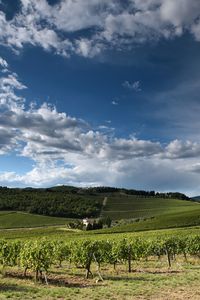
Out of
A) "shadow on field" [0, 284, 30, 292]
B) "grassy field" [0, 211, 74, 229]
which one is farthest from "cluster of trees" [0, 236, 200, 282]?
"grassy field" [0, 211, 74, 229]

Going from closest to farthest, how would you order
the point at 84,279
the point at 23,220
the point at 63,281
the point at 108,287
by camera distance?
the point at 108,287, the point at 63,281, the point at 84,279, the point at 23,220

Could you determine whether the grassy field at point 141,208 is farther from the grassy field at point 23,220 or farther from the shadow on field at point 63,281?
the shadow on field at point 63,281

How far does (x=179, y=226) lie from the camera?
4363 inches

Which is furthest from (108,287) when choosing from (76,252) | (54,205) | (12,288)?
(54,205)

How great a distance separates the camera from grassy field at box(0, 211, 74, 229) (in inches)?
5539

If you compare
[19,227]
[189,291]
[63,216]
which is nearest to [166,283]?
[189,291]

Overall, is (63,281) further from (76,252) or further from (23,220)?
(23,220)

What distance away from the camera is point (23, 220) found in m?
148

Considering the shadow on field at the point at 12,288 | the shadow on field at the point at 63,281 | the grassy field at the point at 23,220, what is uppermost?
the grassy field at the point at 23,220

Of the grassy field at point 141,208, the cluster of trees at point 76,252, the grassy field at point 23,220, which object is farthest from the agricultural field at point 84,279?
the grassy field at point 141,208

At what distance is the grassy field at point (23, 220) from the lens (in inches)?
5539

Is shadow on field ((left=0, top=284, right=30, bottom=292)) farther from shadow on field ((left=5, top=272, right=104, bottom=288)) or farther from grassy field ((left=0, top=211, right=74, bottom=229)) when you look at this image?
grassy field ((left=0, top=211, right=74, bottom=229))

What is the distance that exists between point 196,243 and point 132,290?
101 ft

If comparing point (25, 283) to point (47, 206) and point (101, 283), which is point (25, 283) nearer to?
point (101, 283)
